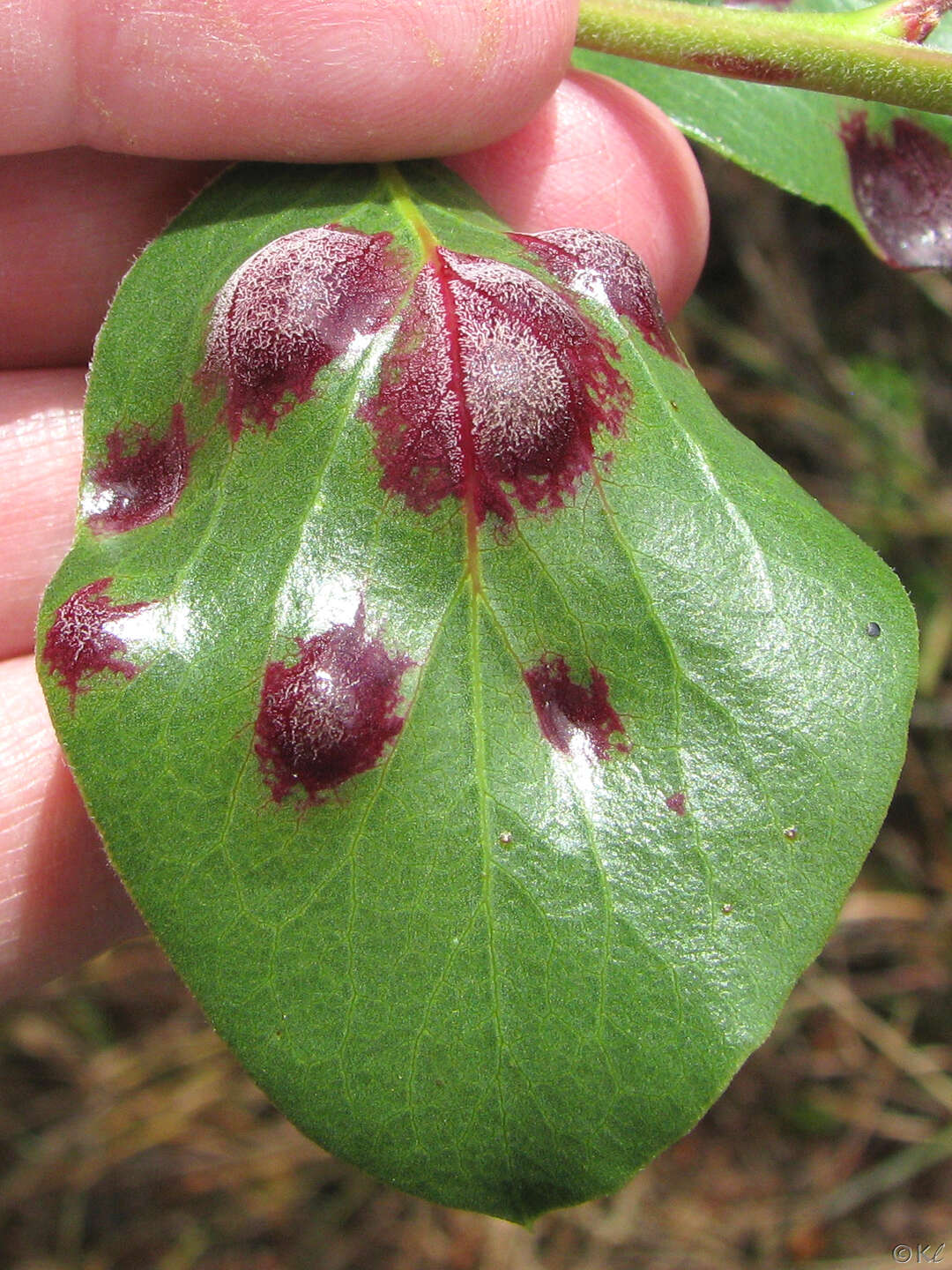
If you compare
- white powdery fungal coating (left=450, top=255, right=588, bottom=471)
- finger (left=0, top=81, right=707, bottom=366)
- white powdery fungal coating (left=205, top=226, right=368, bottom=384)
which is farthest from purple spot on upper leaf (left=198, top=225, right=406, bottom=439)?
finger (left=0, top=81, right=707, bottom=366)

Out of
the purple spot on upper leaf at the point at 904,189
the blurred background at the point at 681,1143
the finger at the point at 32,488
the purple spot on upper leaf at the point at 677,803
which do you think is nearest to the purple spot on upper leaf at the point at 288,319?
the purple spot on upper leaf at the point at 677,803

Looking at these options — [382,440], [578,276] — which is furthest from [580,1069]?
[578,276]

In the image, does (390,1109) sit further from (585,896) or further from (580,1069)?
(585,896)

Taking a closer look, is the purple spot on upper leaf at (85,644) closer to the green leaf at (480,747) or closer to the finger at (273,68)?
the green leaf at (480,747)

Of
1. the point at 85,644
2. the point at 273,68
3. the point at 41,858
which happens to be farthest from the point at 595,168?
the point at 41,858

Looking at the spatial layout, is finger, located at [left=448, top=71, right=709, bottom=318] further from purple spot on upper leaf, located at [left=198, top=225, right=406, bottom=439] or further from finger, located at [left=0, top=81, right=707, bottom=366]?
purple spot on upper leaf, located at [left=198, top=225, right=406, bottom=439]

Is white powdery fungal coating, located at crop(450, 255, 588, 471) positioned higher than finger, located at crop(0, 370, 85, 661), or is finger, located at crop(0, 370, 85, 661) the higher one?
white powdery fungal coating, located at crop(450, 255, 588, 471)
